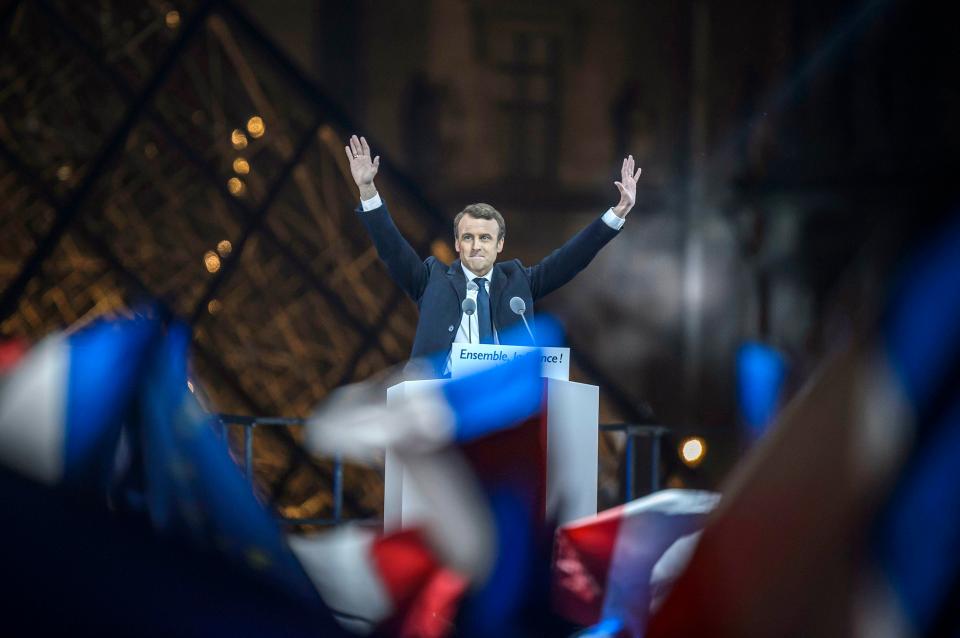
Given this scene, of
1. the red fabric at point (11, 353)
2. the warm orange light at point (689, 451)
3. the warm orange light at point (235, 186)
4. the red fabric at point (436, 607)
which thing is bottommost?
the warm orange light at point (689, 451)

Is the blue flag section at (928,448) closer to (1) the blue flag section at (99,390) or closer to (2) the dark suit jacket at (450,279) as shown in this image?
(1) the blue flag section at (99,390)

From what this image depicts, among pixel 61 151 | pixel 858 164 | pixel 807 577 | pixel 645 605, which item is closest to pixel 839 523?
pixel 807 577

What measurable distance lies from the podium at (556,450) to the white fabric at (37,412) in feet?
0.34

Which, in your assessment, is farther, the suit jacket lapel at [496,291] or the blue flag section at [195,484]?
the suit jacket lapel at [496,291]

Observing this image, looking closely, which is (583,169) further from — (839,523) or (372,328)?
(839,523)

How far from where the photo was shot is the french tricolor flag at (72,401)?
22cm

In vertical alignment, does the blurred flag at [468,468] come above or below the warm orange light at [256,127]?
below

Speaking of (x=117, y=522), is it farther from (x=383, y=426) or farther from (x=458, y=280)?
(x=458, y=280)

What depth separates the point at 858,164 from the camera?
6.30m

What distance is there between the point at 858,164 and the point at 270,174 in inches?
160

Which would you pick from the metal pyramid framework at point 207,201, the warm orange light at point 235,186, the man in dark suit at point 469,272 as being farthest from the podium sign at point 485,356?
the warm orange light at point 235,186

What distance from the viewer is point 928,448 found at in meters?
0.21

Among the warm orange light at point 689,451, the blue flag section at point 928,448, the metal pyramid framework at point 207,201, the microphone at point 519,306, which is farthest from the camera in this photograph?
the warm orange light at point 689,451

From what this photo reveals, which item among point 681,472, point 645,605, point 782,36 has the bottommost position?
point 681,472
